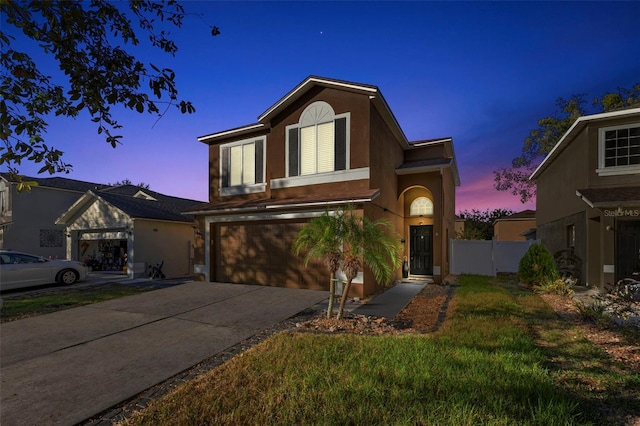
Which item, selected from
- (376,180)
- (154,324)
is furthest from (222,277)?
(376,180)

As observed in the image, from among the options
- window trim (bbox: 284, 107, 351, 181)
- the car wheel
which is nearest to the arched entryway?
window trim (bbox: 284, 107, 351, 181)

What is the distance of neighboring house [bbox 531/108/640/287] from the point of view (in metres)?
10.9

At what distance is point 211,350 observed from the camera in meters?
5.61

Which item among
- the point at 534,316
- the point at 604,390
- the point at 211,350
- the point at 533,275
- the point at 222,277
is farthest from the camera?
the point at 222,277

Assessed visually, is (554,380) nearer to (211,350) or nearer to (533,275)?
(211,350)

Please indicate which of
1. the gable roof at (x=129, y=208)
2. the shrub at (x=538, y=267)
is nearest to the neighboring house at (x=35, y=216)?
the gable roof at (x=129, y=208)

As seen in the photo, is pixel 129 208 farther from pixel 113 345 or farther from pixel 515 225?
pixel 515 225

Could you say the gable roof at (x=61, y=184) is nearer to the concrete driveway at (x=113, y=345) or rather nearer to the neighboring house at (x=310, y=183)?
the neighboring house at (x=310, y=183)

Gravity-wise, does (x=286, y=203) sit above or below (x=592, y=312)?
above

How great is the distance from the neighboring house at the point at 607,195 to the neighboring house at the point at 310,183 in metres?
5.01

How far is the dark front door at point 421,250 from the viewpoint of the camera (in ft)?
47.8

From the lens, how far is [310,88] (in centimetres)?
1197

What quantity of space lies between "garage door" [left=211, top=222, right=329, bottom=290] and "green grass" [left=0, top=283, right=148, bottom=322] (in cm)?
338

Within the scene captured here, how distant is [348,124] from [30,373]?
9.96 meters
